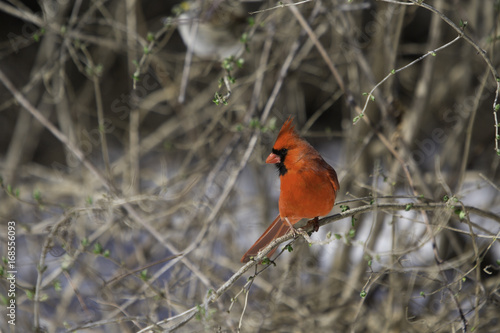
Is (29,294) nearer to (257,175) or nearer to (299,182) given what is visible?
(299,182)

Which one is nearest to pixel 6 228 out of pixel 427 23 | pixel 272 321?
pixel 272 321

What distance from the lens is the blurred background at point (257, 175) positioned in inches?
86.7

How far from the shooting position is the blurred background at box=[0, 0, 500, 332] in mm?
2203

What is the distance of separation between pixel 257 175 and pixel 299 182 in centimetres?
156

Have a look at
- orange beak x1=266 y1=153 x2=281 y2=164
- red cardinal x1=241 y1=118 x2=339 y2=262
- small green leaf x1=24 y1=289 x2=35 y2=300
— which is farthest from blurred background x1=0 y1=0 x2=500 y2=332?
orange beak x1=266 y1=153 x2=281 y2=164

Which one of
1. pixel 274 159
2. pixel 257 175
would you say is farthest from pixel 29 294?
pixel 257 175

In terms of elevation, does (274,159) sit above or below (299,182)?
above

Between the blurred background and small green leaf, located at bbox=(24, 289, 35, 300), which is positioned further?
the blurred background

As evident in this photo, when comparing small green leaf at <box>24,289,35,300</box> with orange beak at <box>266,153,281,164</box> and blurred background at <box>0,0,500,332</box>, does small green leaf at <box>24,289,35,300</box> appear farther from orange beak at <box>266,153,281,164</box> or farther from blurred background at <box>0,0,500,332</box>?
orange beak at <box>266,153,281,164</box>

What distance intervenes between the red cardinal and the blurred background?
0.19 meters

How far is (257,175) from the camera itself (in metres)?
3.21

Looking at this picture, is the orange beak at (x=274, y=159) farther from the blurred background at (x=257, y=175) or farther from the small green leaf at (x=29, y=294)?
the small green leaf at (x=29, y=294)

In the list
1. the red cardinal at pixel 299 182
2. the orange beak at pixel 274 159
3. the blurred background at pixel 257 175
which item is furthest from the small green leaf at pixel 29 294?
the orange beak at pixel 274 159

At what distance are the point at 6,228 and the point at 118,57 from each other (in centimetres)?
243
